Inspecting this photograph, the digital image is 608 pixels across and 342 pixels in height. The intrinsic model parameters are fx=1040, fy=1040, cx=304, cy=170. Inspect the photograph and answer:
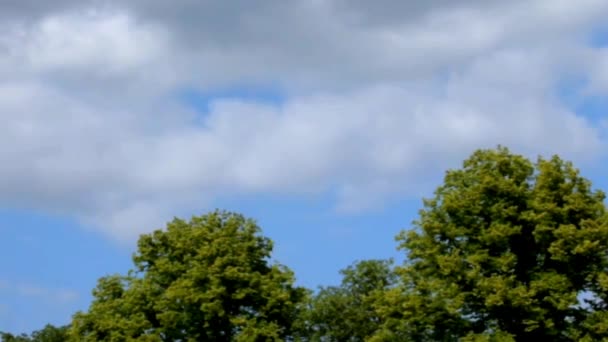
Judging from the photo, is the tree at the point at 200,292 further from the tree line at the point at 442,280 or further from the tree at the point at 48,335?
the tree at the point at 48,335

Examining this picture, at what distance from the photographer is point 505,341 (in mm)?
47031

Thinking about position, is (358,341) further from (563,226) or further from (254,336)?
(563,226)

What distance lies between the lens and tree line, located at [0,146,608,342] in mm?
48312

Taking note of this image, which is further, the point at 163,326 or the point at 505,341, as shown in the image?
the point at 163,326

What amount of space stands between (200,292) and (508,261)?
56.6 feet

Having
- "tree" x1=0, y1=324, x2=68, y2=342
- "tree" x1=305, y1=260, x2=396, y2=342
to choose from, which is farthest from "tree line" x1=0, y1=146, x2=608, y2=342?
"tree" x1=0, y1=324, x2=68, y2=342

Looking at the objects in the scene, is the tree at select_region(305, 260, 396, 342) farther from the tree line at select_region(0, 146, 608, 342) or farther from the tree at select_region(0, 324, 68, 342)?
the tree at select_region(0, 324, 68, 342)

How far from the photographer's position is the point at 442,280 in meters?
50.1

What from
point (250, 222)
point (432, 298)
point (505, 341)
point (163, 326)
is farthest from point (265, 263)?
point (505, 341)

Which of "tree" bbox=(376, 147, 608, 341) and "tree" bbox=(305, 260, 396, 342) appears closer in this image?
"tree" bbox=(376, 147, 608, 341)

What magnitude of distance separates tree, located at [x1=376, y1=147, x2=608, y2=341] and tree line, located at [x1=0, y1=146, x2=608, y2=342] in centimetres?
6

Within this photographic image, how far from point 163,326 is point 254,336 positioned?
7066 mm

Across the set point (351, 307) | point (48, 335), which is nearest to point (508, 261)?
point (351, 307)

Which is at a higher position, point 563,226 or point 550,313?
point 563,226
